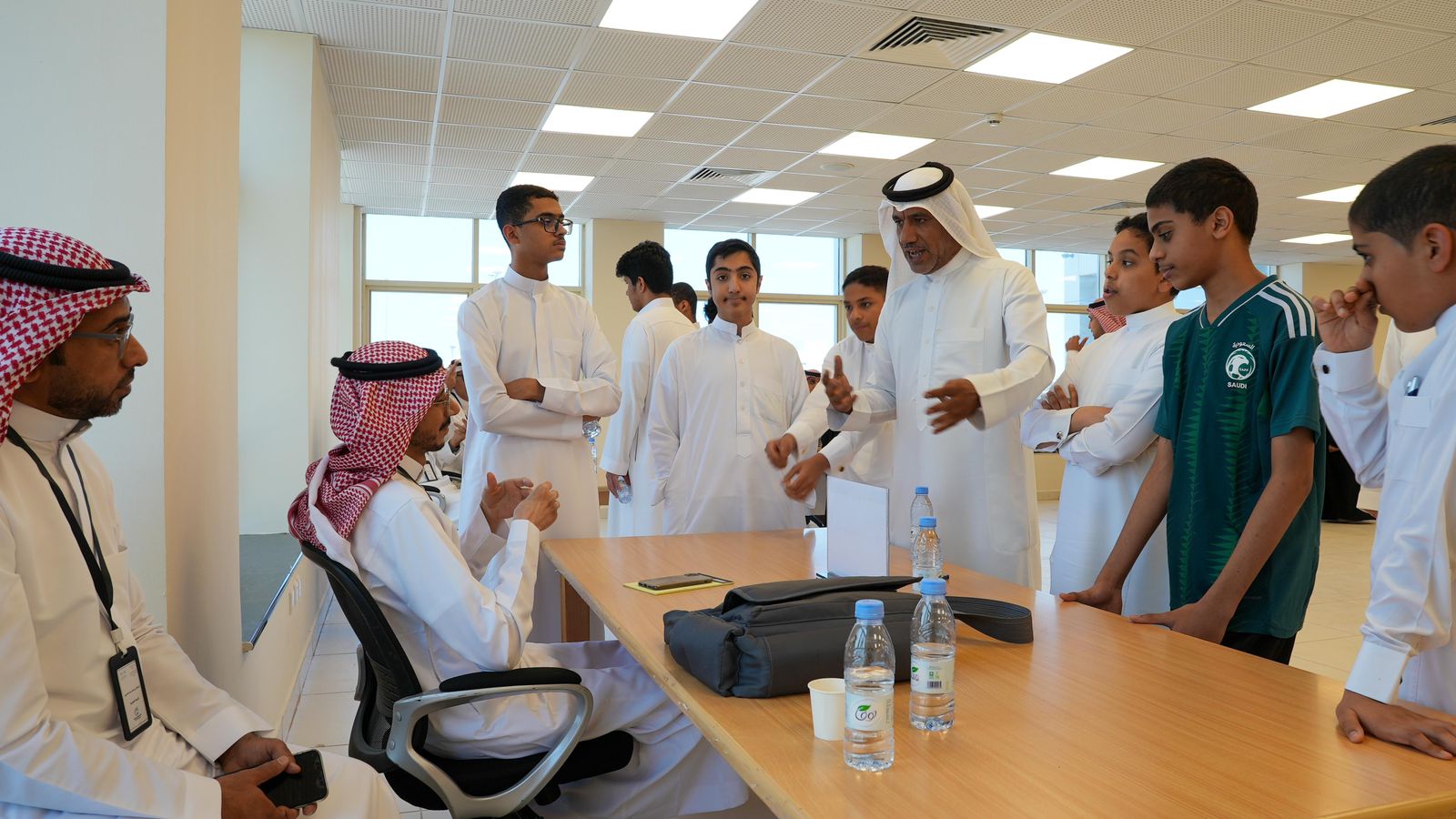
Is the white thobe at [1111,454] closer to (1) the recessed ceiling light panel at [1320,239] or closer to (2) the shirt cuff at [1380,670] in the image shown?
(2) the shirt cuff at [1380,670]

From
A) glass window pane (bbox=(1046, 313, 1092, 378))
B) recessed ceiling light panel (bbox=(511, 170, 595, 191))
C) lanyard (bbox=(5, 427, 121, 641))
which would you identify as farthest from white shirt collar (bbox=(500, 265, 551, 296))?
glass window pane (bbox=(1046, 313, 1092, 378))

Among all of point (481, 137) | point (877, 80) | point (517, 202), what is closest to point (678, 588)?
point (517, 202)

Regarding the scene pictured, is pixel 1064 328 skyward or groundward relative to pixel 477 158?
groundward

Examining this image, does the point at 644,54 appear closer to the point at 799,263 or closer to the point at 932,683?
the point at 932,683

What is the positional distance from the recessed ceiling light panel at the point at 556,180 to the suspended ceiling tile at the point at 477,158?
0.31m

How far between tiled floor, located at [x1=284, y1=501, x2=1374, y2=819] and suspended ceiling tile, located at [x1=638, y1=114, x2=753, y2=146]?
3863 mm

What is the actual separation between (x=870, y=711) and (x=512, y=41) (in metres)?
5.30

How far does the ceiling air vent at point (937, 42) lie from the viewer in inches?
212

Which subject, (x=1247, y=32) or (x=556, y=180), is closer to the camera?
(x=1247, y=32)

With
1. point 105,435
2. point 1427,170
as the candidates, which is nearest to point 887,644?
point 1427,170

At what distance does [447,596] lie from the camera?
6.15 feet

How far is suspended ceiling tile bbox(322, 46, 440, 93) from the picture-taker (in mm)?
5820

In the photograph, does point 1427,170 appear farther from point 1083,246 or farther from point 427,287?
point 1083,246

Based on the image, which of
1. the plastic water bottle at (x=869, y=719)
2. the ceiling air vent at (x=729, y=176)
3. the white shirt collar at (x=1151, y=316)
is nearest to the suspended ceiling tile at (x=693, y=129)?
the ceiling air vent at (x=729, y=176)
